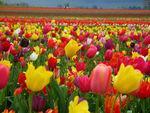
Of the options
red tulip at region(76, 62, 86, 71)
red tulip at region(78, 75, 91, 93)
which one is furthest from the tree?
red tulip at region(78, 75, 91, 93)

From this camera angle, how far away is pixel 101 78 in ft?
2.74

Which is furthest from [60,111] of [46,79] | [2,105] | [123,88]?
[123,88]

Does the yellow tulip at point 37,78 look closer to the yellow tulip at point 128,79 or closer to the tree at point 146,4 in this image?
the yellow tulip at point 128,79

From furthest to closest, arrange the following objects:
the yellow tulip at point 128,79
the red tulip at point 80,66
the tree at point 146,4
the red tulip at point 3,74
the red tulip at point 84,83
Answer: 1. the tree at point 146,4
2. the red tulip at point 80,66
3. the red tulip at point 84,83
4. the red tulip at point 3,74
5. the yellow tulip at point 128,79

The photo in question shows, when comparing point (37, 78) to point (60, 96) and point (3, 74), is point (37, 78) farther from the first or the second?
point (60, 96)

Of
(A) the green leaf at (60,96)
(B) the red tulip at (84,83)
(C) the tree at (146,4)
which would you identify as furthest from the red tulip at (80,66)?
(C) the tree at (146,4)

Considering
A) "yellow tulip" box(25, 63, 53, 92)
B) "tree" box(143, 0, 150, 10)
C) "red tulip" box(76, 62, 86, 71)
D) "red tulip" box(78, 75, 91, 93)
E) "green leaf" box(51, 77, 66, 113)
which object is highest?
"tree" box(143, 0, 150, 10)

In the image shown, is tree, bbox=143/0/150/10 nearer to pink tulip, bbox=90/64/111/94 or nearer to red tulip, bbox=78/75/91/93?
red tulip, bbox=78/75/91/93

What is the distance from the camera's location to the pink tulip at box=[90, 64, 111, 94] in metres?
0.83

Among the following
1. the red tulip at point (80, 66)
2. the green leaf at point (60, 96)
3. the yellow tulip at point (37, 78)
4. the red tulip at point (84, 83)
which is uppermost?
the yellow tulip at point (37, 78)

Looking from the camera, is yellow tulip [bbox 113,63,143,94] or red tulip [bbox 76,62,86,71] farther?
red tulip [bbox 76,62,86,71]

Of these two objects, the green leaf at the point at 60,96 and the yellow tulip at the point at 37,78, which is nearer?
the yellow tulip at the point at 37,78

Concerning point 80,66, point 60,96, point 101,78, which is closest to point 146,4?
point 80,66

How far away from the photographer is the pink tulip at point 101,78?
2.72ft
